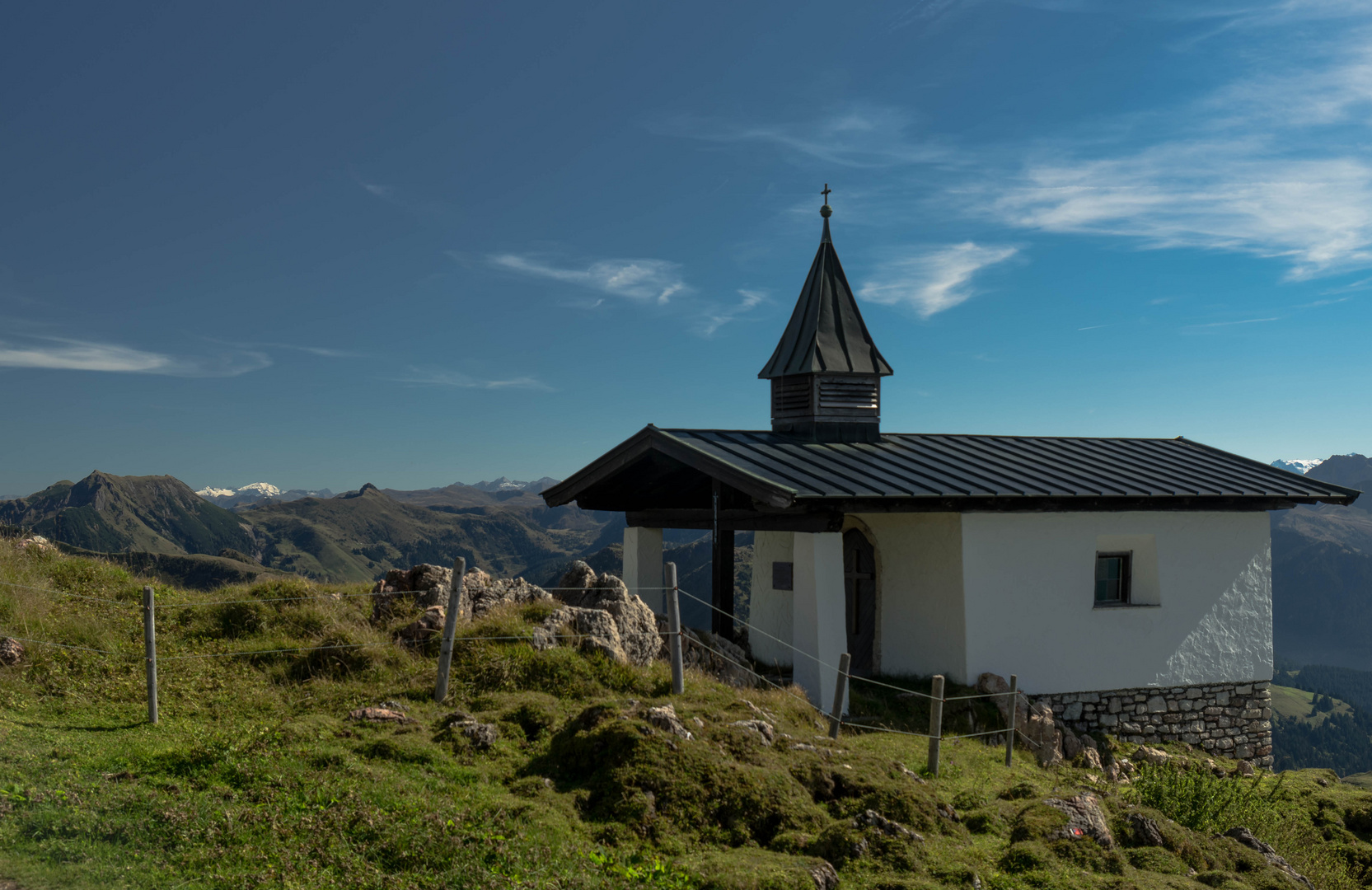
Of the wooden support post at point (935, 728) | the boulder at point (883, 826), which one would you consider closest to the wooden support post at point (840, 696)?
the wooden support post at point (935, 728)

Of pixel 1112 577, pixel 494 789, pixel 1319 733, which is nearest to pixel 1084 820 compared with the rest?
pixel 494 789

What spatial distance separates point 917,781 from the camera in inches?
299

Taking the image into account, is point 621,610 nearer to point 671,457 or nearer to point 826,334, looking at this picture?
point 671,457

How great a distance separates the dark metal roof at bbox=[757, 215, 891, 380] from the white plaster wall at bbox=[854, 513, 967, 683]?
9.71 ft

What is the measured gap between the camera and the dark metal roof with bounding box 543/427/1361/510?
11.7 meters

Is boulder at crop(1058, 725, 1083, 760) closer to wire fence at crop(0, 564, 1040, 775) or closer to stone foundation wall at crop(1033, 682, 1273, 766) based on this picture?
stone foundation wall at crop(1033, 682, 1273, 766)

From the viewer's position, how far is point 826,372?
595 inches

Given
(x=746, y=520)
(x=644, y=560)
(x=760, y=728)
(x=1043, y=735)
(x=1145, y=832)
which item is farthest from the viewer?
(x=644, y=560)

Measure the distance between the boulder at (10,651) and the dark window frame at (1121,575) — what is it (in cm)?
1458

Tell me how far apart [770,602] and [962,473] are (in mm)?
4620

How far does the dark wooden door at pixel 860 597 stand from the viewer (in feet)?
46.9

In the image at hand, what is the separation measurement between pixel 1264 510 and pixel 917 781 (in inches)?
424

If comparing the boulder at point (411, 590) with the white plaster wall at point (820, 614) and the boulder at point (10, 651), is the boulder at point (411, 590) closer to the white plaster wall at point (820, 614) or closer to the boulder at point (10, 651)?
the boulder at point (10, 651)

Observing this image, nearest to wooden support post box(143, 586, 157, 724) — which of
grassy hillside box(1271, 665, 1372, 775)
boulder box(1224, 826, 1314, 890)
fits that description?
boulder box(1224, 826, 1314, 890)
